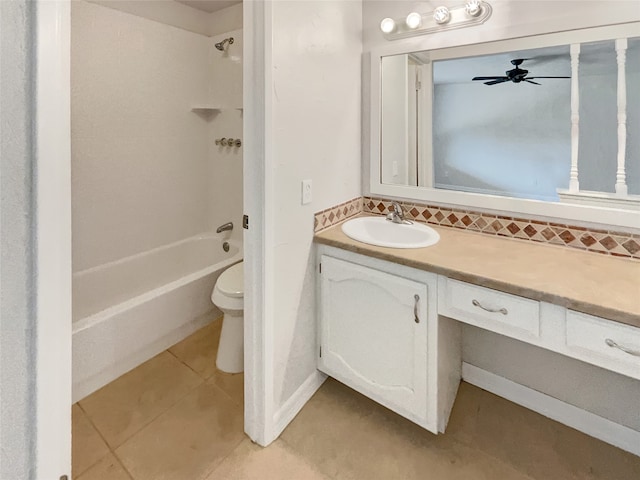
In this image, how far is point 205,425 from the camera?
1.73 metres

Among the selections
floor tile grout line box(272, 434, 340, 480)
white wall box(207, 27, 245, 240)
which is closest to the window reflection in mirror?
white wall box(207, 27, 245, 240)

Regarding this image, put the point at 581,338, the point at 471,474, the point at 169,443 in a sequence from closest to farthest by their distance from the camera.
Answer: the point at 581,338 < the point at 471,474 < the point at 169,443

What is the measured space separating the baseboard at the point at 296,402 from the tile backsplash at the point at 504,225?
0.79 meters

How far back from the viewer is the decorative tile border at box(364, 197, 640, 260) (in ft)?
5.00

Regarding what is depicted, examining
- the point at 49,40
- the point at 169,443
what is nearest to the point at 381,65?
the point at 49,40

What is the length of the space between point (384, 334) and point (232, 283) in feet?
3.21

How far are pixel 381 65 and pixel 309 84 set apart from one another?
60cm

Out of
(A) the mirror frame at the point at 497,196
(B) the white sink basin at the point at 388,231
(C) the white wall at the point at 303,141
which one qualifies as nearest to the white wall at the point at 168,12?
(C) the white wall at the point at 303,141

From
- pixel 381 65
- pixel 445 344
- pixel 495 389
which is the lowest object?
pixel 495 389

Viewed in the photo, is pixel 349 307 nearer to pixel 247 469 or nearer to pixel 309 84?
pixel 247 469

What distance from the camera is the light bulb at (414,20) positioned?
1.82 meters

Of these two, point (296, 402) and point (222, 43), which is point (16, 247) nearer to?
point (296, 402)

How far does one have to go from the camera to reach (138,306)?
209 cm

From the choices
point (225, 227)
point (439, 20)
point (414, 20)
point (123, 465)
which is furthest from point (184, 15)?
point (123, 465)
